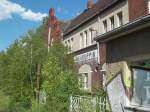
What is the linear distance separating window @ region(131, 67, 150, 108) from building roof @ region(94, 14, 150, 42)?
107 inches

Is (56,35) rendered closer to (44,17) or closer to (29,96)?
(44,17)

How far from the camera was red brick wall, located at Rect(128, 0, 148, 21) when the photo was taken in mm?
19688

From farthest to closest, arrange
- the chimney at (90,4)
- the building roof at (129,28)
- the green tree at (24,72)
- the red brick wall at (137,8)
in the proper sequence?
the chimney at (90,4), the green tree at (24,72), the red brick wall at (137,8), the building roof at (129,28)

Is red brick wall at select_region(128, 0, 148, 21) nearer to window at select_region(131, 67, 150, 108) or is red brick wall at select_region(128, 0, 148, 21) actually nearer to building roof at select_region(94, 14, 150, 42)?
building roof at select_region(94, 14, 150, 42)

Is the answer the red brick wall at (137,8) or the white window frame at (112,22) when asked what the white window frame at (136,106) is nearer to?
the red brick wall at (137,8)

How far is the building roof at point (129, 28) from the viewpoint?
13.0 metres

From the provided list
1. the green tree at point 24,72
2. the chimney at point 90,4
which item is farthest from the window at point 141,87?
the chimney at point 90,4

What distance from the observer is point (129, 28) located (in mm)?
14281

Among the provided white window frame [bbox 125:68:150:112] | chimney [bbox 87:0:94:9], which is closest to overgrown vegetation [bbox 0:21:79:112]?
chimney [bbox 87:0:94:9]

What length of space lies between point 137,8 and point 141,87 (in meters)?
10.6

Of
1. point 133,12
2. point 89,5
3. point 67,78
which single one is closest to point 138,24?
point 67,78

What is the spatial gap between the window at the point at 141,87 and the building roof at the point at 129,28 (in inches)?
107

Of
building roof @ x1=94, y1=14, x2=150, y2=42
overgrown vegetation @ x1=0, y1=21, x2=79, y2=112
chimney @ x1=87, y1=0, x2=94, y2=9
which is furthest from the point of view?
chimney @ x1=87, y1=0, x2=94, y2=9

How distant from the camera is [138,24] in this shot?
531 inches
